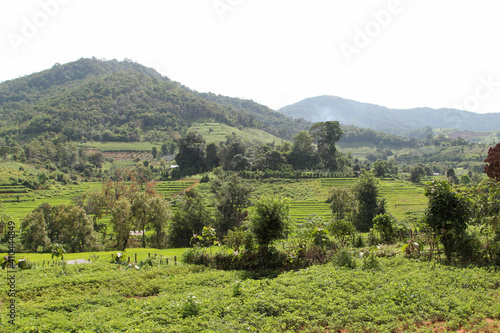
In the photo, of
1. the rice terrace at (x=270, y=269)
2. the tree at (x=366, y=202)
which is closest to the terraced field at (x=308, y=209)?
the rice terrace at (x=270, y=269)

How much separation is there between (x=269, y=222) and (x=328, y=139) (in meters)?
70.4

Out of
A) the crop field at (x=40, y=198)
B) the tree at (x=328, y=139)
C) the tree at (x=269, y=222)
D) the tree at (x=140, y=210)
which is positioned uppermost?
the tree at (x=328, y=139)

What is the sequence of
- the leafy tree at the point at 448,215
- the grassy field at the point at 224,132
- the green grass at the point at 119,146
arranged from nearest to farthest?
1. the leafy tree at the point at 448,215
2. the green grass at the point at 119,146
3. the grassy field at the point at 224,132

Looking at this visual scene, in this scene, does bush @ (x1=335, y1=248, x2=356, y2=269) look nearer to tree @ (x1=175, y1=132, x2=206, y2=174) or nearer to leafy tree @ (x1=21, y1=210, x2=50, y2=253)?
leafy tree @ (x1=21, y1=210, x2=50, y2=253)

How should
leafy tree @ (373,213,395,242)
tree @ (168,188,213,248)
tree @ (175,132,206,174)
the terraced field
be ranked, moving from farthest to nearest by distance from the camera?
tree @ (175,132,206,174) → the terraced field → tree @ (168,188,213,248) → leafy tree @ (373,213,395,242)

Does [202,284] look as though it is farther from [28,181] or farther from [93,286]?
[28,181]

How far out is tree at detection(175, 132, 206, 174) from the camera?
79562mm

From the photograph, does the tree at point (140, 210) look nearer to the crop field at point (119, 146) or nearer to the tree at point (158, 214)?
the tree at point (158, 214)

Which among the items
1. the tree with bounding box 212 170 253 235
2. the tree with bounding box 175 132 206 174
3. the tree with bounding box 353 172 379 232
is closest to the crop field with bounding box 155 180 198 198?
the tree with bounding box 175 132 206 174

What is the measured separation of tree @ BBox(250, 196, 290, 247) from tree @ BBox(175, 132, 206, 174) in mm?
66586

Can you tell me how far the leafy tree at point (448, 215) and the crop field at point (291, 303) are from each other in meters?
1.61

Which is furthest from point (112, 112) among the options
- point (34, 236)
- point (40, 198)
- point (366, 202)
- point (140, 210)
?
point (366, 202)

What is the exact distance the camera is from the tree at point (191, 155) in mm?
79562

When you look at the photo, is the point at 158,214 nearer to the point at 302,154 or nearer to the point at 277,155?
the point at 277,155
